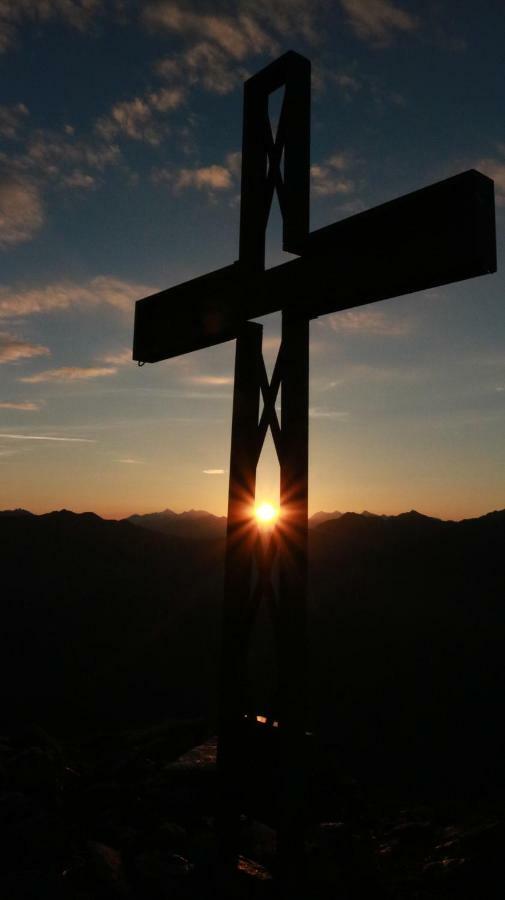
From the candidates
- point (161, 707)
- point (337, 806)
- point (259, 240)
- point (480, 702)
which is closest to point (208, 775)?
point (337, 806)

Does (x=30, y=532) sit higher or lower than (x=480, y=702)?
higher

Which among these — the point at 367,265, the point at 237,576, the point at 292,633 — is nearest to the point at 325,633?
the point at 237,576

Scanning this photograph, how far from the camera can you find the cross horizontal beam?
2.82 m

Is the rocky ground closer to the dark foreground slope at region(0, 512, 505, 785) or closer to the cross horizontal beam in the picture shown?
the cross horizontal beam

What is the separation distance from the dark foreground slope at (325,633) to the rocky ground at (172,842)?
889 centimetres

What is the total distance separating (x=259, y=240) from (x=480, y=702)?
57.4 feet

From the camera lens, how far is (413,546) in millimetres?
33156

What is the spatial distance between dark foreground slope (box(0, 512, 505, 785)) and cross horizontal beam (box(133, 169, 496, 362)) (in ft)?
40.7

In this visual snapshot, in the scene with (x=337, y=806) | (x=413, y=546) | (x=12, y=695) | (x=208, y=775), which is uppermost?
(x=413, y=546)

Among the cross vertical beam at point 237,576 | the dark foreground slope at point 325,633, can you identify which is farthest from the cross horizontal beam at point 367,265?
the dark foreground slope at point 325,633

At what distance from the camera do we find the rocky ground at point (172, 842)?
152 inches

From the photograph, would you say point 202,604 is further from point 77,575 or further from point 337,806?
point 337,806

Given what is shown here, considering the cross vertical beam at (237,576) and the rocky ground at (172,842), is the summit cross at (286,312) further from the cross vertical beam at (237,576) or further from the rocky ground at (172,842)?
the rocky ground at (172,842)

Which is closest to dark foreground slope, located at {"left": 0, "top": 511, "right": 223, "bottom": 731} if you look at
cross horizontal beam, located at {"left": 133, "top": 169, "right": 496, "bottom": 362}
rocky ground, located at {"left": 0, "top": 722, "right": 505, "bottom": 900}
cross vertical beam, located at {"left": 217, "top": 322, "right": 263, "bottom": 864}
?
rocky ground, located at {"left": 0, "top": 722, "right": 505, "bottom": 900}
